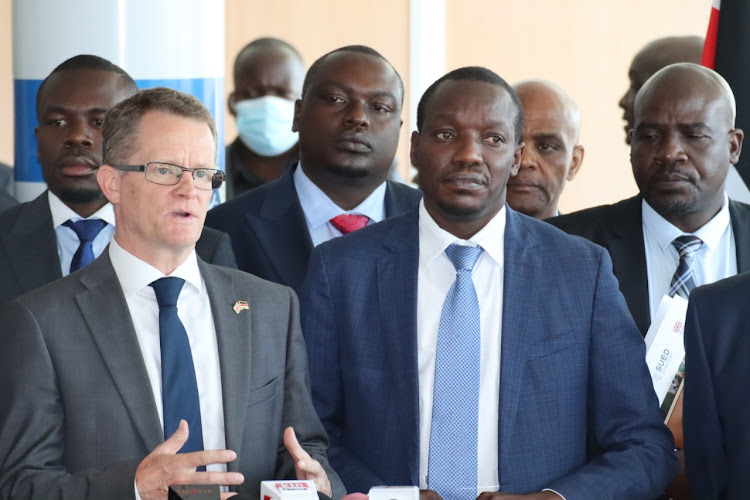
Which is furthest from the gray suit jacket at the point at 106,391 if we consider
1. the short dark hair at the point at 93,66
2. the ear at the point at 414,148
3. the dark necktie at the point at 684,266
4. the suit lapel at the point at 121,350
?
the dark necktie at the point at 684,266

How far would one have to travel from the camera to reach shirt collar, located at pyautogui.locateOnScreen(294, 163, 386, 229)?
440 cm

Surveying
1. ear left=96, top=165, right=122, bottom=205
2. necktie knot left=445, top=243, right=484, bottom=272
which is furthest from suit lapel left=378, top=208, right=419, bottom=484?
ear left=96, top=165, right=122, bottom=205

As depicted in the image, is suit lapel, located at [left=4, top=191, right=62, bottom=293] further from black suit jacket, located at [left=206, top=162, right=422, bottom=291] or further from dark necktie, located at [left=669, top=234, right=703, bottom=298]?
dark necktie, located at [left=669, top=234, right=703, bottom=298]

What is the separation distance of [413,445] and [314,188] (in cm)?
151

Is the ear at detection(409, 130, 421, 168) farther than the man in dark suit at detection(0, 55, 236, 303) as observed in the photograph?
No

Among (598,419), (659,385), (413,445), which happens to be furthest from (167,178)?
(659,385)

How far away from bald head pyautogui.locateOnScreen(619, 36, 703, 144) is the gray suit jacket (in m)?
2.97

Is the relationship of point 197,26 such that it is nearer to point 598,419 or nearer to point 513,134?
point 513,134

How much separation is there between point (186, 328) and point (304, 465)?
1.52ft

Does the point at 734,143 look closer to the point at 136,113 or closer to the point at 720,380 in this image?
the point at 720,380

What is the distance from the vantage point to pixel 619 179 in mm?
9625

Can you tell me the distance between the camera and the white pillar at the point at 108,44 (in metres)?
4.67

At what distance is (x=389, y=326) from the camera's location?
3281mm

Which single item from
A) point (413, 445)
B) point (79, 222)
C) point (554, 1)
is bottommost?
point (413, 445)
